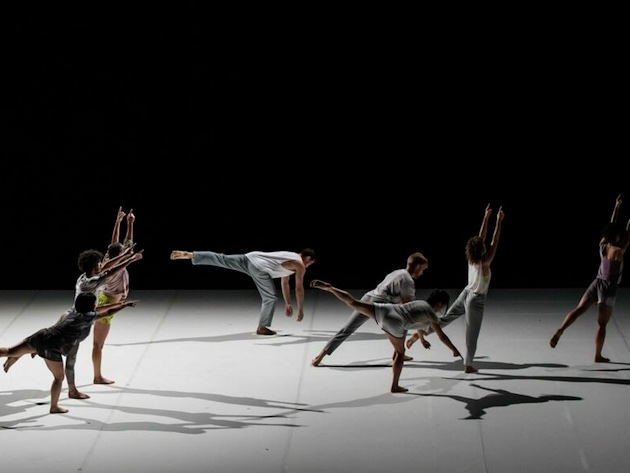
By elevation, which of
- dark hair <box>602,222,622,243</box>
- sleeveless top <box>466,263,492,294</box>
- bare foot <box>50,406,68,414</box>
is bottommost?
bare foot <box>50,406,68,414</box>

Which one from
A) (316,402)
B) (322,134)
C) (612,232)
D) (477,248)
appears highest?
(322,134)

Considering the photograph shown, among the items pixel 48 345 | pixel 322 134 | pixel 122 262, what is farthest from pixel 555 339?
pixel 48 345

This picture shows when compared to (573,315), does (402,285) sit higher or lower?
higher

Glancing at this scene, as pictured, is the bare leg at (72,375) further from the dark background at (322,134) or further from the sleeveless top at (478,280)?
the dark background at (322,134)

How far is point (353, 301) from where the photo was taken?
8.80 meters

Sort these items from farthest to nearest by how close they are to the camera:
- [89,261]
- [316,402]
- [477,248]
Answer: [477,248] < [316,402] < [89,261]

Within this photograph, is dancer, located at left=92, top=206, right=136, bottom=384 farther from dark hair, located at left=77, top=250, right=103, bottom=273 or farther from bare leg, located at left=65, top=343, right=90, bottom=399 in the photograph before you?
dark hair, located at left=77, top=250, right=103, bottom=273

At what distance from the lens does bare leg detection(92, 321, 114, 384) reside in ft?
31.0

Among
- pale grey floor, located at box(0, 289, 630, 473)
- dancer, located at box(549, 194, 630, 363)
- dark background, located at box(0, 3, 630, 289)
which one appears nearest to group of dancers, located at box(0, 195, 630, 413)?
dancer, located at box(549, 194, 630, 363)

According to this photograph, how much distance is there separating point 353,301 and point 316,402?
0.78 meters

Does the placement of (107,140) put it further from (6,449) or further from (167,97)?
(6,449)

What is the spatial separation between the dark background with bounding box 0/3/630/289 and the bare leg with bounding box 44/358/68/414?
3793mm

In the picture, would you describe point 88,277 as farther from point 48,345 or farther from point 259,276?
point 259,276

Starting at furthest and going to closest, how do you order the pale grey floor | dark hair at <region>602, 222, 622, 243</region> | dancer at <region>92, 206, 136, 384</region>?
dark hair at <region>602, 222, 622, 243</region>
dancer at <region>92, 206, 136, 384</region>
the pale grey floor
